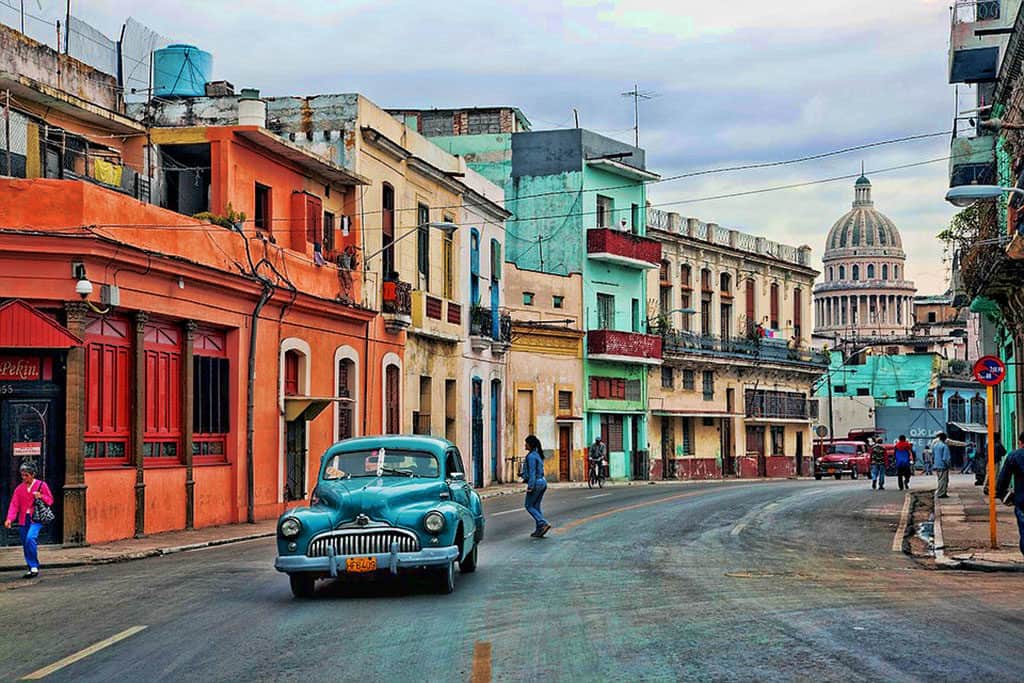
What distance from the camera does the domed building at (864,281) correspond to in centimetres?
18862

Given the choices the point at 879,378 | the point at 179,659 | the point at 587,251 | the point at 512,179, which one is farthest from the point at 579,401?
the point at 879,378

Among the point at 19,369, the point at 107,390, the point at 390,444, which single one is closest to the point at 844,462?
the point at 107,390

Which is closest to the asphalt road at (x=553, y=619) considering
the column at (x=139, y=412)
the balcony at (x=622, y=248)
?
the column at (x=139, y=412)

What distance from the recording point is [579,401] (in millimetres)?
56719

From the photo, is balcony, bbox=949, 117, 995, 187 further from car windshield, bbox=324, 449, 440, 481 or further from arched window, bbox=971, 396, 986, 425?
arched window, bbox=971, 396, 986, 425

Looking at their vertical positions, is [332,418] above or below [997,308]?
below

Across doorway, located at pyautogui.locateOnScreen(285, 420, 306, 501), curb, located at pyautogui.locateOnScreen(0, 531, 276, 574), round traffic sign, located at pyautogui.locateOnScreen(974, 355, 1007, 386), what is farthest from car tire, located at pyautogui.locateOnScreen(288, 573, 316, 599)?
doorway, located at pyautogui.locateOnScreen(285, 420, 306, 501)

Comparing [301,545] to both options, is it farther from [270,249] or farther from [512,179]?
[512,179]

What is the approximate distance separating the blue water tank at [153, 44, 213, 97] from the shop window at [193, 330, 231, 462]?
8.33m

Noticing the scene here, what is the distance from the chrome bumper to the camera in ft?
45.7

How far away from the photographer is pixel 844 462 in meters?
61.8

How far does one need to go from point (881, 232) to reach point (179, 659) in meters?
195

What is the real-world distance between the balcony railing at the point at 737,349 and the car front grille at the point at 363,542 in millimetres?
49105

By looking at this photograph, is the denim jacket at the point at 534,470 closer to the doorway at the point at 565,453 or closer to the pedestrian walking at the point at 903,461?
the pedestrian walking at the point at 903,461
